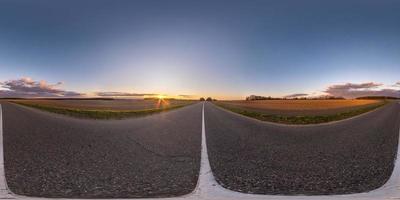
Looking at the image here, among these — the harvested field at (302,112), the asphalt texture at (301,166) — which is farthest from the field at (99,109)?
the asphalt texture at (301,166)

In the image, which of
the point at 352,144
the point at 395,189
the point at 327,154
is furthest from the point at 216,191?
the point at 352,144

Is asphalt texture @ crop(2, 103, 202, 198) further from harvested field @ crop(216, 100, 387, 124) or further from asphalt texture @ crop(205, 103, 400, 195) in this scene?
harvested field @ crop(216, 100, 387, 124)

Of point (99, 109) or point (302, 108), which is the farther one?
point (302, 108)

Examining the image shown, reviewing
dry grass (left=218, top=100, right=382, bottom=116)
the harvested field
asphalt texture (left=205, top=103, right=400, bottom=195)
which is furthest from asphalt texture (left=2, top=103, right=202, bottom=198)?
dry grass (left=218, top=100, right=382, bottom=116)

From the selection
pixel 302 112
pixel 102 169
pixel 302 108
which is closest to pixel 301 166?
pixel 102 169

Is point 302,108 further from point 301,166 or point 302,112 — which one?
point 301,166

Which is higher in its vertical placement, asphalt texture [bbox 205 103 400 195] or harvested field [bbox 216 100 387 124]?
asphalt texture [bbox 205 103 400 195]

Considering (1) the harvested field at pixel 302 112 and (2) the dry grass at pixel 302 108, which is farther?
(2) the dry grass at pixel 302 108

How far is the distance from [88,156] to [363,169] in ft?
19.0

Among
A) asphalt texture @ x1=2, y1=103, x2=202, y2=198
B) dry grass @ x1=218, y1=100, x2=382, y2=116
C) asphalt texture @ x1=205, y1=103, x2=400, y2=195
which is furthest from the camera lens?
dry grass @ x1=218, y1=100, x2=382, y2=116

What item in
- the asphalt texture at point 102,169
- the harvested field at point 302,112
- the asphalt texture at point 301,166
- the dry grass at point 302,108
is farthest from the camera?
the dry grass at point 302,108

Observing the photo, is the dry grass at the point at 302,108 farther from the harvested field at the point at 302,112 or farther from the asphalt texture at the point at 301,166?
the asphalt texture at the point at 301,166

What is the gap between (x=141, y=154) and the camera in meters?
Answer: 8.40

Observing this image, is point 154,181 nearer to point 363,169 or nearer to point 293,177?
point 293,177
